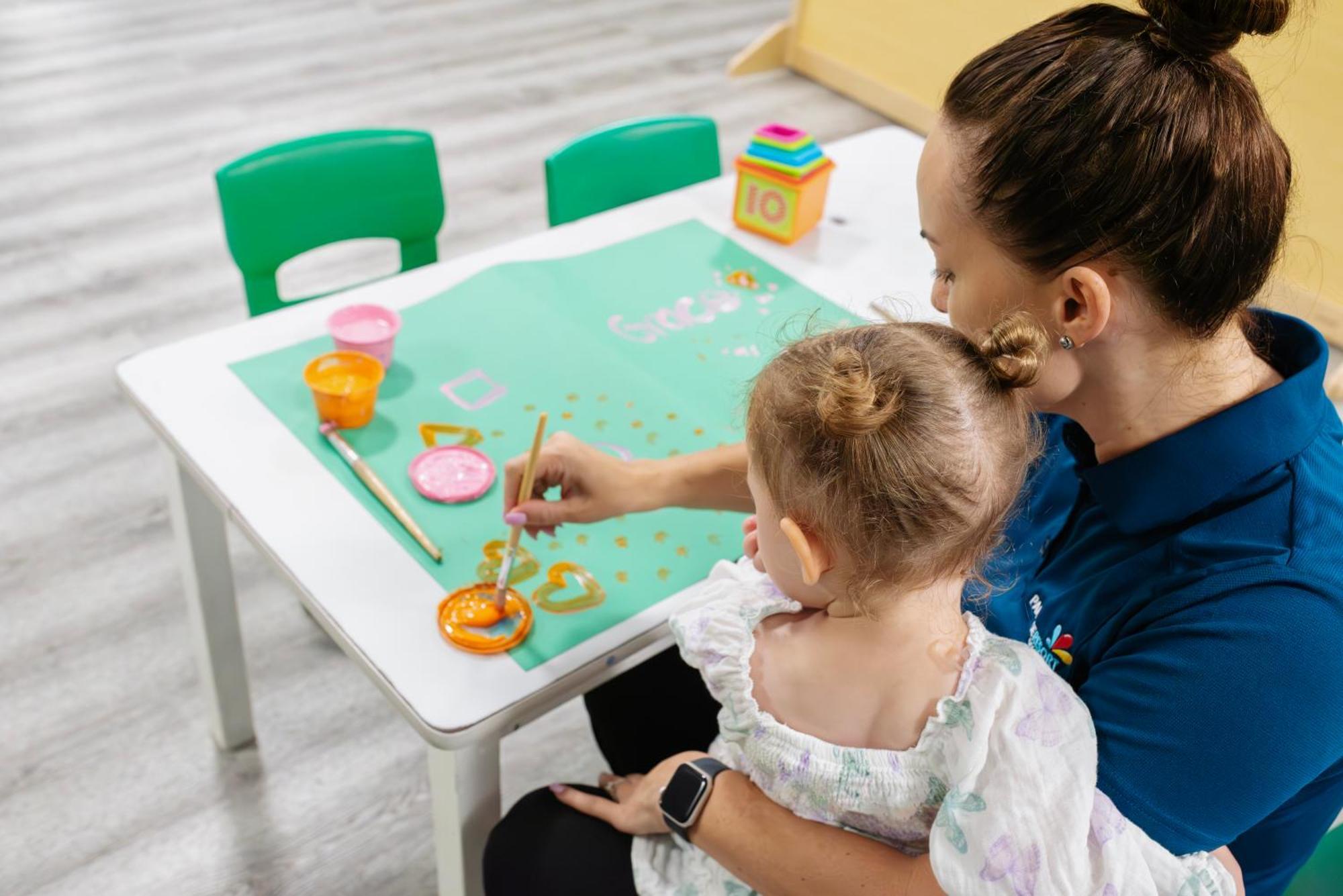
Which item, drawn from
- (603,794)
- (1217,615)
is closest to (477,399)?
(603,794)

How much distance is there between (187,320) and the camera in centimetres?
275

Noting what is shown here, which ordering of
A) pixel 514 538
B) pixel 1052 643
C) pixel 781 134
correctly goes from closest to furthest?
pixel 1052 643 → pixel 514 538 → pixel 781 134

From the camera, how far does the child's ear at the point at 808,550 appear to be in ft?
2.93

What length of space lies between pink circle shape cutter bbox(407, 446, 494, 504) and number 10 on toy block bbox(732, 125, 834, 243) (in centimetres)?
66

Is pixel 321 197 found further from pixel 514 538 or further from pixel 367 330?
pixel 514 538

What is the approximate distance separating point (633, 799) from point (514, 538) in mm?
299

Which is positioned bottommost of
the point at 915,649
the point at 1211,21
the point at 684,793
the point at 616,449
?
the point at 684,793

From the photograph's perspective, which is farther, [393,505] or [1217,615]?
[393,505]

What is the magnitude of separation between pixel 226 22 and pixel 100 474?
2313 mm

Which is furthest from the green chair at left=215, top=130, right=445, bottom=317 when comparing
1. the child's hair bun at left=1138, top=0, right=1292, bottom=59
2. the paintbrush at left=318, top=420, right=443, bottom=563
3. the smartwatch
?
the child's hair bun at left=1138, top=0, right=1292, bottom=59

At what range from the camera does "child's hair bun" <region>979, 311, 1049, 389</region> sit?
885mm

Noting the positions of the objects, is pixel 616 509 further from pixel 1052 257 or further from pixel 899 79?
pixel 899 79

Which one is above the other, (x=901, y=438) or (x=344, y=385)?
(x=901, y=438)

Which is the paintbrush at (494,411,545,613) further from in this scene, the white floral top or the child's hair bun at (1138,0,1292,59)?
the child's hair bun at (1138,0,1292,59)
